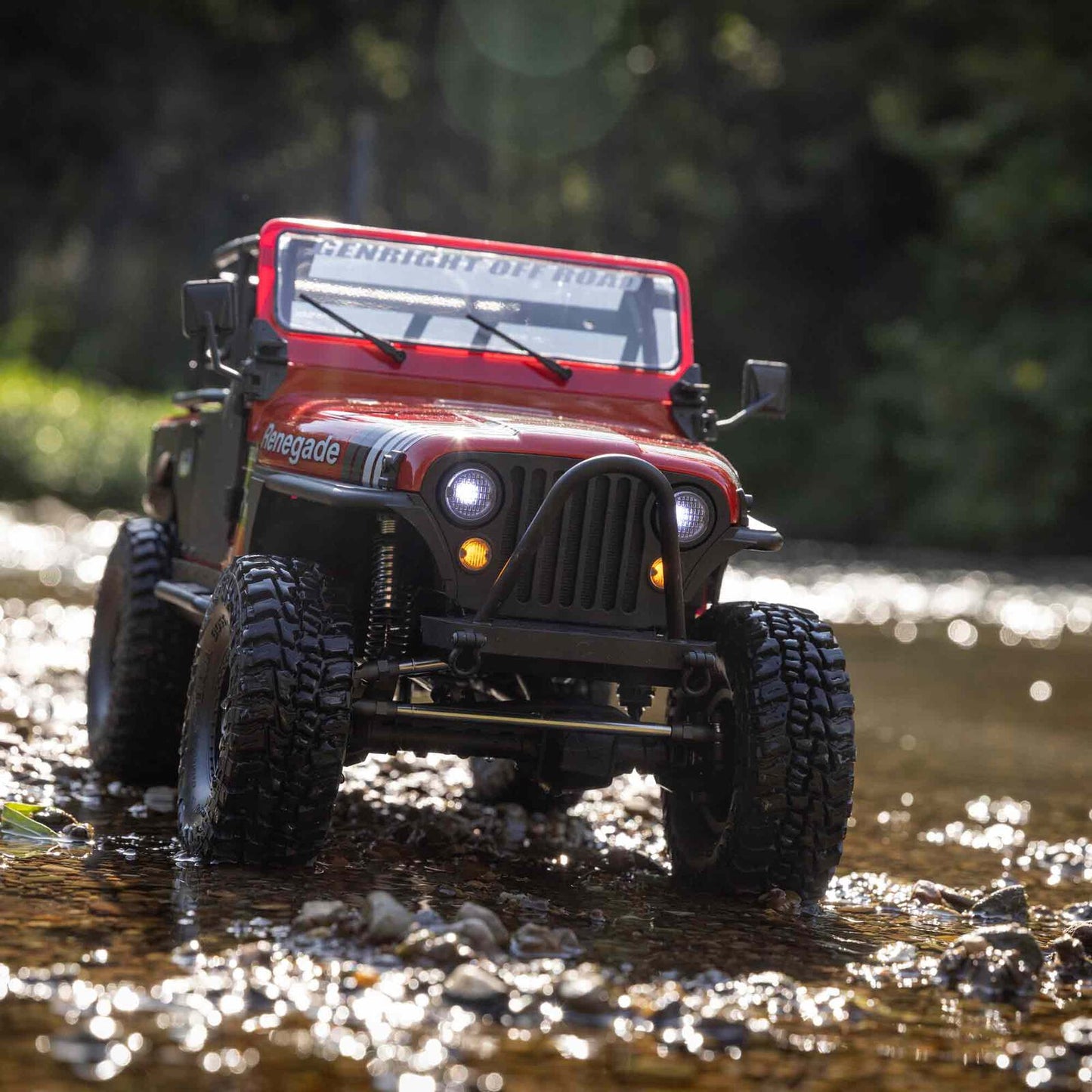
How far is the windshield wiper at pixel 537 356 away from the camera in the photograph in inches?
263

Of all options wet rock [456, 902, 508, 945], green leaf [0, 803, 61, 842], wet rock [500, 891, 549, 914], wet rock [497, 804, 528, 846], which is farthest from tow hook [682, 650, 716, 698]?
green leaf [0, 803, 61, 842]

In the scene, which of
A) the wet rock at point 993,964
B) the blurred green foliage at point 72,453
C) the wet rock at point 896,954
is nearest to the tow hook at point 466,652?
the wet rock at point 896,954

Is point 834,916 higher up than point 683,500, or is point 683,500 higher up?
point 683,500

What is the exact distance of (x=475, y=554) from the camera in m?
5.32

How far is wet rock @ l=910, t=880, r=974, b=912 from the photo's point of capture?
5.82 m

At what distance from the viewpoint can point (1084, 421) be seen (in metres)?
29.5

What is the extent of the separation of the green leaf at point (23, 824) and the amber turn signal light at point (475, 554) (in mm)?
1587

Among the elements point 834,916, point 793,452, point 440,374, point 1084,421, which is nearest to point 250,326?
point 440,374

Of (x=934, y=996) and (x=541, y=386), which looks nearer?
(x=934, y=996)

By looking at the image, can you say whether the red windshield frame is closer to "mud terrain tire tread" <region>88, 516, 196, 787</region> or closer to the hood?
the hood

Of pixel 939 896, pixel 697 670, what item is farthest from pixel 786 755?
pixel 939 896

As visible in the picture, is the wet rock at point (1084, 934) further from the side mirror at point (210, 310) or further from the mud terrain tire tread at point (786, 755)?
the side mirror at point (210, 310)

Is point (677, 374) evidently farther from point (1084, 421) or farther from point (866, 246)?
point (866, 246)

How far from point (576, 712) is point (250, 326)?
6.79 ft
